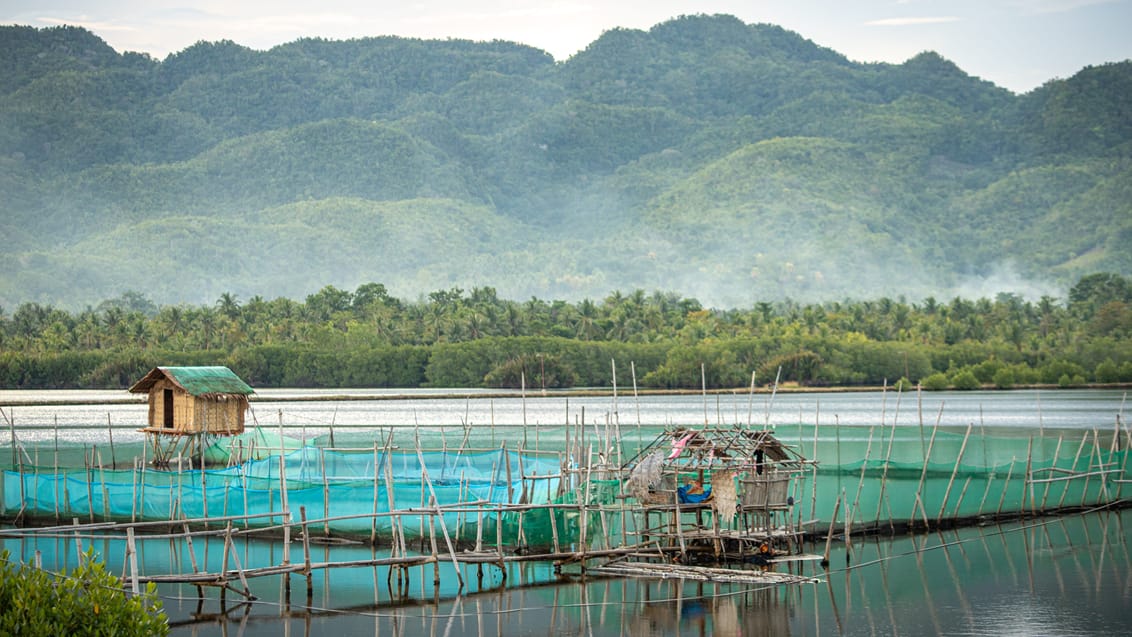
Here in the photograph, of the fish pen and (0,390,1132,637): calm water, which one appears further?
the fish pen

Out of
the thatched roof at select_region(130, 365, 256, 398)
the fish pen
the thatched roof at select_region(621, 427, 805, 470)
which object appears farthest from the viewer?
the thatched roof at select_region(130, 365, 256, 398)

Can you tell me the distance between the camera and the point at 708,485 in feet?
57.5

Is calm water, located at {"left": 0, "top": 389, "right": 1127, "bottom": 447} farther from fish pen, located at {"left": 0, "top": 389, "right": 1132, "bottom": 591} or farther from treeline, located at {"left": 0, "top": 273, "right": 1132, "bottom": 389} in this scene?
fish pen, located at {"left": 0, "top": 389, "right": 1132, "bottom": 591}

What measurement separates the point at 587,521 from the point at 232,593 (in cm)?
448

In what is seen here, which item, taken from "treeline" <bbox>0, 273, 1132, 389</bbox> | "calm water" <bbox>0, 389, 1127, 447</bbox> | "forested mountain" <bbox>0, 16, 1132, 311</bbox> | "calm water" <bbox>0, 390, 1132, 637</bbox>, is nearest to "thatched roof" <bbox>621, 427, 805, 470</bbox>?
"calm water" <bbox>0, 390, 1132, 637</bbox>

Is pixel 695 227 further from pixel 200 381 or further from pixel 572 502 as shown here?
pixel 572 502

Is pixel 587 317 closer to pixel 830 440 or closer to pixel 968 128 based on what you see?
pixel 830 440

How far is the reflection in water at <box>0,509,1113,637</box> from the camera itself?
46.4 feet

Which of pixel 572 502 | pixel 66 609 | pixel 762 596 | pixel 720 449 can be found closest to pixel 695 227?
pixel 572 502

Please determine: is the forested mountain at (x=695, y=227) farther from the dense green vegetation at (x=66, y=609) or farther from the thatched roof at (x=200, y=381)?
the dense green vegetation at (x=66, y=609)

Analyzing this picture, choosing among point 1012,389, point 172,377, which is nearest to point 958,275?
point 1012,389

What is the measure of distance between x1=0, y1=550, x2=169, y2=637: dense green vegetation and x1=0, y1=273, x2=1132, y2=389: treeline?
62432 millimetres

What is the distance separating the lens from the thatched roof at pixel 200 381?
24953mm

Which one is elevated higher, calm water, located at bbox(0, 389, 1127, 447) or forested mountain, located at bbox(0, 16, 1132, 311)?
forested mountain, located at bbox(0, 16, 1132, 311)
